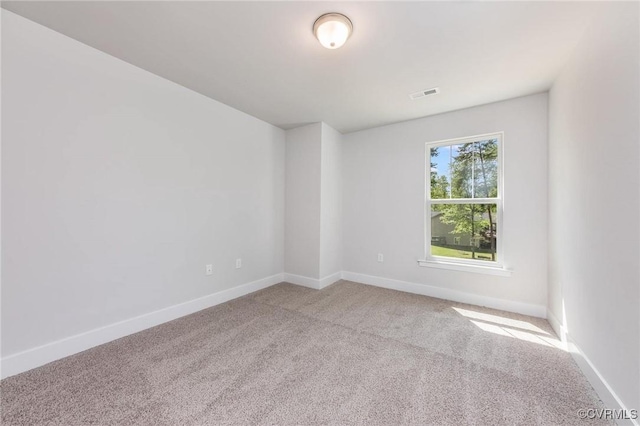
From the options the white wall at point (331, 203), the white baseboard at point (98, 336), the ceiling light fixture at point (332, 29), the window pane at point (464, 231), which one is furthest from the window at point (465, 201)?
the white baseboard at point (98, 336)

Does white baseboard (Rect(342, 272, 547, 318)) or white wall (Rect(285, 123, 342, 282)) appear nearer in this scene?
white baseboard (Rect(342, 272, 547, 318))

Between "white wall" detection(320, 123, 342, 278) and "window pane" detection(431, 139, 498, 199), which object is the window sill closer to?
"window pane" detection(431, 139, 498, 199)

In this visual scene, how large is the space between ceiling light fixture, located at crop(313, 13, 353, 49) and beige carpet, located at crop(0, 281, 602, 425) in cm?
234

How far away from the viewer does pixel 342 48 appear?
6.63ft

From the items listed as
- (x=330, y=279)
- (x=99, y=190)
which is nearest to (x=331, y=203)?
(x=330, y=279)

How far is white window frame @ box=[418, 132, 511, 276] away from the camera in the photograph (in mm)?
2975

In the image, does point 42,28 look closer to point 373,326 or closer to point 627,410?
point 373,326

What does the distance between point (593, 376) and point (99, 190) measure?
382cm

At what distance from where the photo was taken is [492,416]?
138 centimetres

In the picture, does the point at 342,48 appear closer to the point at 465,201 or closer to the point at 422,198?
the point at 422,198

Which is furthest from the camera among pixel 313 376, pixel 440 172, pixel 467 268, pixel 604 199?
pixel 440 172

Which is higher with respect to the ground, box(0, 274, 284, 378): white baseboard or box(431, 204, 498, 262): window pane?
box(431, 204, 498, 262): window pane

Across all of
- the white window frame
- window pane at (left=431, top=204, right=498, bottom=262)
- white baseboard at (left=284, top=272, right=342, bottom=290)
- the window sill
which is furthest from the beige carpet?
white baseboard at (left=284, top=272, right=342, bottom=290)

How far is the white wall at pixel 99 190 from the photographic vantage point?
5.64 feet
